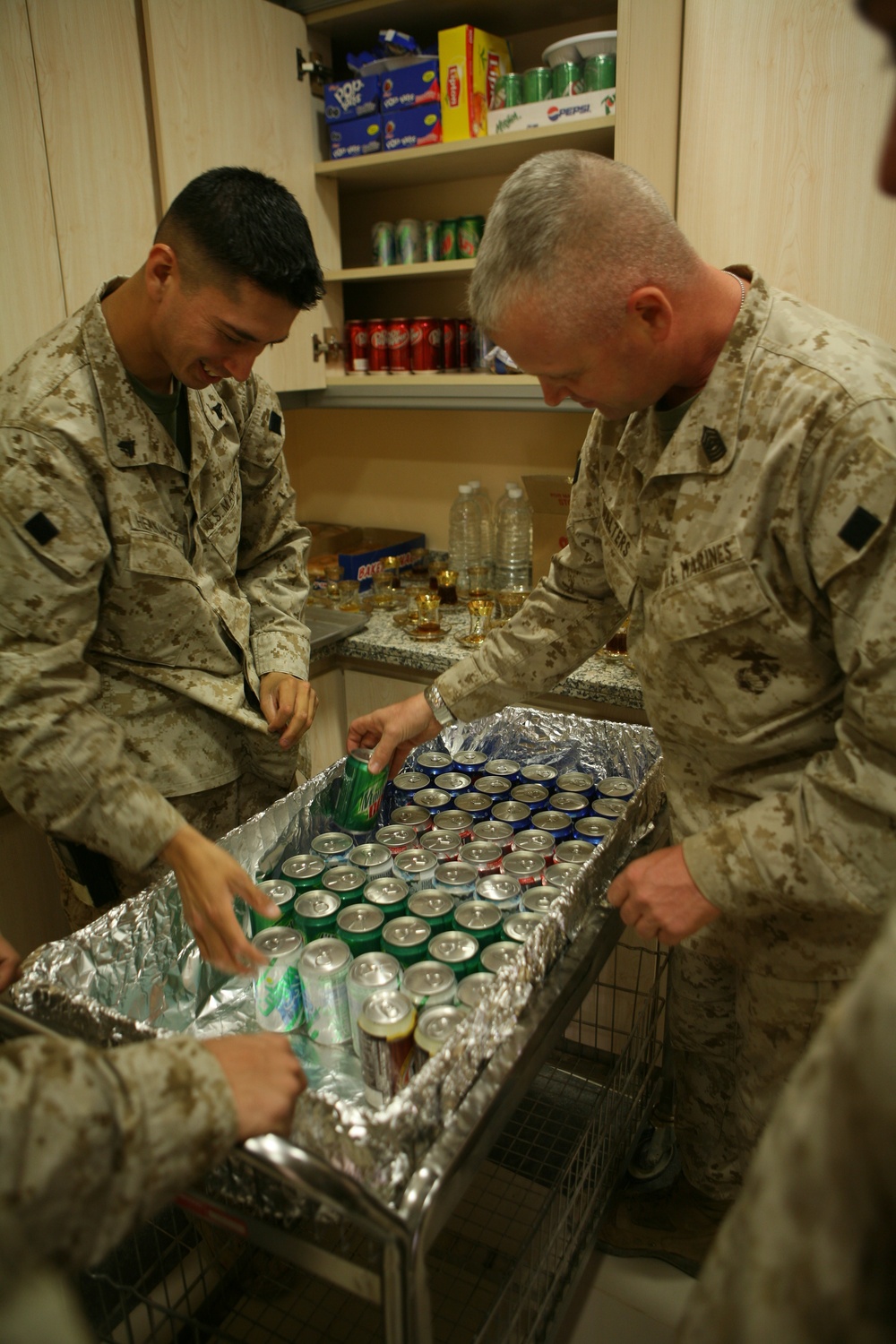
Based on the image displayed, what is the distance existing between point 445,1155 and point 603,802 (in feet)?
2.33

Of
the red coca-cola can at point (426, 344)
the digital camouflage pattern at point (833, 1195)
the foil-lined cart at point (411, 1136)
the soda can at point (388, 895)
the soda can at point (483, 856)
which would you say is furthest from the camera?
the red coca-cola can at point (426, 344)

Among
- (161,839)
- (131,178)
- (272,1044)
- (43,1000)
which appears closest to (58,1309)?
(272,1044)

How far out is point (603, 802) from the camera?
4.72 ft

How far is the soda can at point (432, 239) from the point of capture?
95.1 inches

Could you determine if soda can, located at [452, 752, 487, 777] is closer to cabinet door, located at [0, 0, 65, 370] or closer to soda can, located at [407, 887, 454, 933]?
soda can, located at [407, 887, 454, 933]

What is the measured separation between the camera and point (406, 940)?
1094mm

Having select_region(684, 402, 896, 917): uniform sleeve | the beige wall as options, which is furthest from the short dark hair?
the beige wall

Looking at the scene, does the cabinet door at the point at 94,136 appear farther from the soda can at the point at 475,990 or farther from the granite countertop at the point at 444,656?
the soda can at the point at 475,990

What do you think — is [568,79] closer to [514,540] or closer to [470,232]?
[470,232]

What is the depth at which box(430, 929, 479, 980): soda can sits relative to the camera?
1065mm

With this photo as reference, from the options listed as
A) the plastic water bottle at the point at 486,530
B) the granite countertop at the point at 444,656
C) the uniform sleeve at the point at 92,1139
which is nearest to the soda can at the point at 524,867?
the uniform sleeve at the point at 92,1139

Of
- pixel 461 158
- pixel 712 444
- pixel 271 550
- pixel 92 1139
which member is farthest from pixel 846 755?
pixel 461 158

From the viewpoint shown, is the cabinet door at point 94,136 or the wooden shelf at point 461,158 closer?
the cabinet door at point 94,136

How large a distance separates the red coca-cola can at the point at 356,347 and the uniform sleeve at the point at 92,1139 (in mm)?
2193
